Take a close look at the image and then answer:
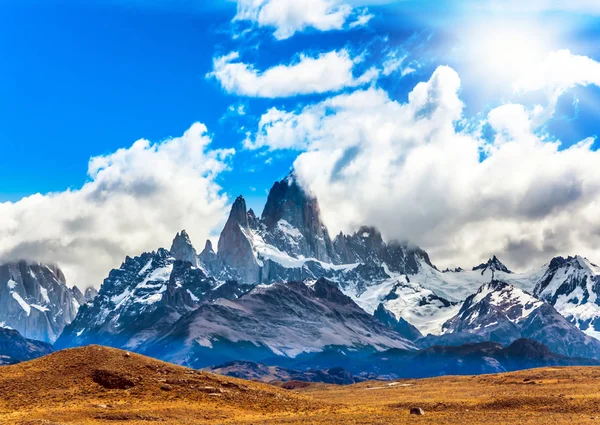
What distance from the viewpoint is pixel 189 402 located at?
369 feet

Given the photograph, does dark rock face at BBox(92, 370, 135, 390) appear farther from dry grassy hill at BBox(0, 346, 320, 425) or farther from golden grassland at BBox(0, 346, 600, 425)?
golden grassland at BBox(0, 346, 600, 425)

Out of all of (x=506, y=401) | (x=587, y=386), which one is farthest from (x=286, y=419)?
(x=587, y=386)

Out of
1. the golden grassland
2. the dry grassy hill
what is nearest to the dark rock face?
the dry grassy hill

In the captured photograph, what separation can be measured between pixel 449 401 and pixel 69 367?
53047 mm

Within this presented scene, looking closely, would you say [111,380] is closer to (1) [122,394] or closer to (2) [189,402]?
(1) [122,394]

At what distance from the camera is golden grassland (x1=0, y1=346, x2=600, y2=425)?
102625 millimetres

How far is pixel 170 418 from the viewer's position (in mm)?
102688

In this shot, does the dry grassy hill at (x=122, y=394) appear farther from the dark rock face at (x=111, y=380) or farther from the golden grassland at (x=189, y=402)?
the golden grassland at (x=189, y=402)

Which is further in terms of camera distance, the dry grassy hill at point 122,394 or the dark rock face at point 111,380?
the dark rock face at point 111,380

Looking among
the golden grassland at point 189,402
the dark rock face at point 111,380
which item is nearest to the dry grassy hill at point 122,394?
the dark rock face at point 111,380

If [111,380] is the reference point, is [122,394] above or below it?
below

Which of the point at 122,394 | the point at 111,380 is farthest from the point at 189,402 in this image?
the point at 111,380

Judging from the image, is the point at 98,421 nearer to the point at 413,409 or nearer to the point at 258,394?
the point at 258,394

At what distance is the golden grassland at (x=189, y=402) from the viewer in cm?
10262
